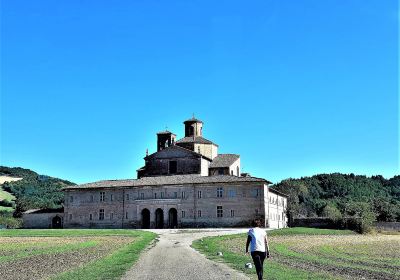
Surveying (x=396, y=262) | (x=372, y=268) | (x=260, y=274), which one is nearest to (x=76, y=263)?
(x=260, y=274)

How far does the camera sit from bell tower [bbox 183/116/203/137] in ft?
270

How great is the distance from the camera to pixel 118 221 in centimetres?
7388

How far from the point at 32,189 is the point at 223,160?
7934 cm

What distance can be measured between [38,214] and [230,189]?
97.4 ft

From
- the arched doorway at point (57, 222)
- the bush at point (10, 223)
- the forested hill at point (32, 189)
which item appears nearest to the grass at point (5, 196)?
the forested hill at point (32, 189)

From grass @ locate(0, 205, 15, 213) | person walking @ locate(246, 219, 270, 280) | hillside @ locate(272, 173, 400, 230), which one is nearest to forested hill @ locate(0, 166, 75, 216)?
grass @ locate(0, 205, 15, 213)

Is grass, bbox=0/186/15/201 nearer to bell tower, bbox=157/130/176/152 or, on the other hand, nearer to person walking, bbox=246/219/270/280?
bell tower, bbox=157/130/176/152

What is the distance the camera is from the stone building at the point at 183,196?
6788 centimetres

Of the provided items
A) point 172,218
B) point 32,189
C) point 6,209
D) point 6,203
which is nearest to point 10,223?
point 6,209

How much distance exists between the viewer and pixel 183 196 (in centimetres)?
7050

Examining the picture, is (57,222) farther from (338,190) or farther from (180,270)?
(338,190)

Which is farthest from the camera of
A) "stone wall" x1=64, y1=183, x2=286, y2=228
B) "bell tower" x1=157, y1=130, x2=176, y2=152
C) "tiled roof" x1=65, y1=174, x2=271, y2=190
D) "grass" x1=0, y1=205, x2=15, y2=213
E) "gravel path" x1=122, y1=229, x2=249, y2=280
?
"grass" x1=0, y1=205, x2=15, y2=213

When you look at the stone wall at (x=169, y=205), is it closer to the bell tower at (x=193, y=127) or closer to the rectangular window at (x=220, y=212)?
the rectangular window at (x=220, y=212)

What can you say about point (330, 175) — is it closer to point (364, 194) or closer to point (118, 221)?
point (364, 194)
